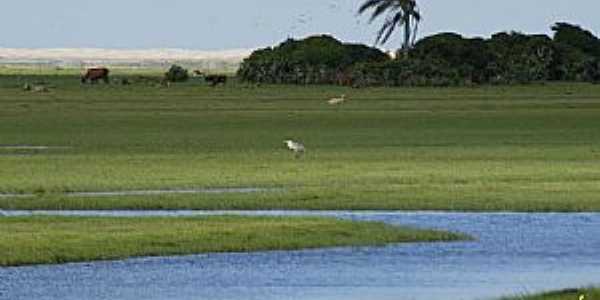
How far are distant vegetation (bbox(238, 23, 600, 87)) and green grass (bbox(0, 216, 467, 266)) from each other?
65.7 metres

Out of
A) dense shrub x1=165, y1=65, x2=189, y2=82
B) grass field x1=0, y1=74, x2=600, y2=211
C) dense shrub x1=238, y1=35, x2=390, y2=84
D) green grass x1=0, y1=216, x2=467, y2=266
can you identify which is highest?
green grass x1=0, y1=216, x2=467, y2=266

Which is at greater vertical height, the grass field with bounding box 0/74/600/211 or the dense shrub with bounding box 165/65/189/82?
the grass field with bounding box 0/74/600/211

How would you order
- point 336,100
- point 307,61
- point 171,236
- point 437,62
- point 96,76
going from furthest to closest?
1. point 96,76
2. point 307,61
3. point 437,62
4. point 336,100
5. point 171,236

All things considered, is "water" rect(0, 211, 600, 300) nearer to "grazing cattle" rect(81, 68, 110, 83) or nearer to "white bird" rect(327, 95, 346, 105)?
"white bird" rect(327, 95, 346, 105)

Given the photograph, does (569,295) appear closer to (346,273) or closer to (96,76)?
(346,273)

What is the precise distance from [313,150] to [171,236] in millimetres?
20987

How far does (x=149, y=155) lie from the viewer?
46031mm

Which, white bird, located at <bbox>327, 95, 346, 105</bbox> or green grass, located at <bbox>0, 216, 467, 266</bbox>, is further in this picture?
white bird, located at <bbox>327, 95, 346, 105</bbox>

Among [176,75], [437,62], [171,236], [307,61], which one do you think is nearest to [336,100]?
[437,62]

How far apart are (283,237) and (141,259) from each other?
9.23 ft

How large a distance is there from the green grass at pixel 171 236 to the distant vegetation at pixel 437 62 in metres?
65.7

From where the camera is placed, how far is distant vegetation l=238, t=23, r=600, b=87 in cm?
9644

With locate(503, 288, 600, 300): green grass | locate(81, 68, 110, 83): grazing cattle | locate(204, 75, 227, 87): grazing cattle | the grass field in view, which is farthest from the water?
locate(81, 68, 110, 83): grazing cattle

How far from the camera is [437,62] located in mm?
97125
